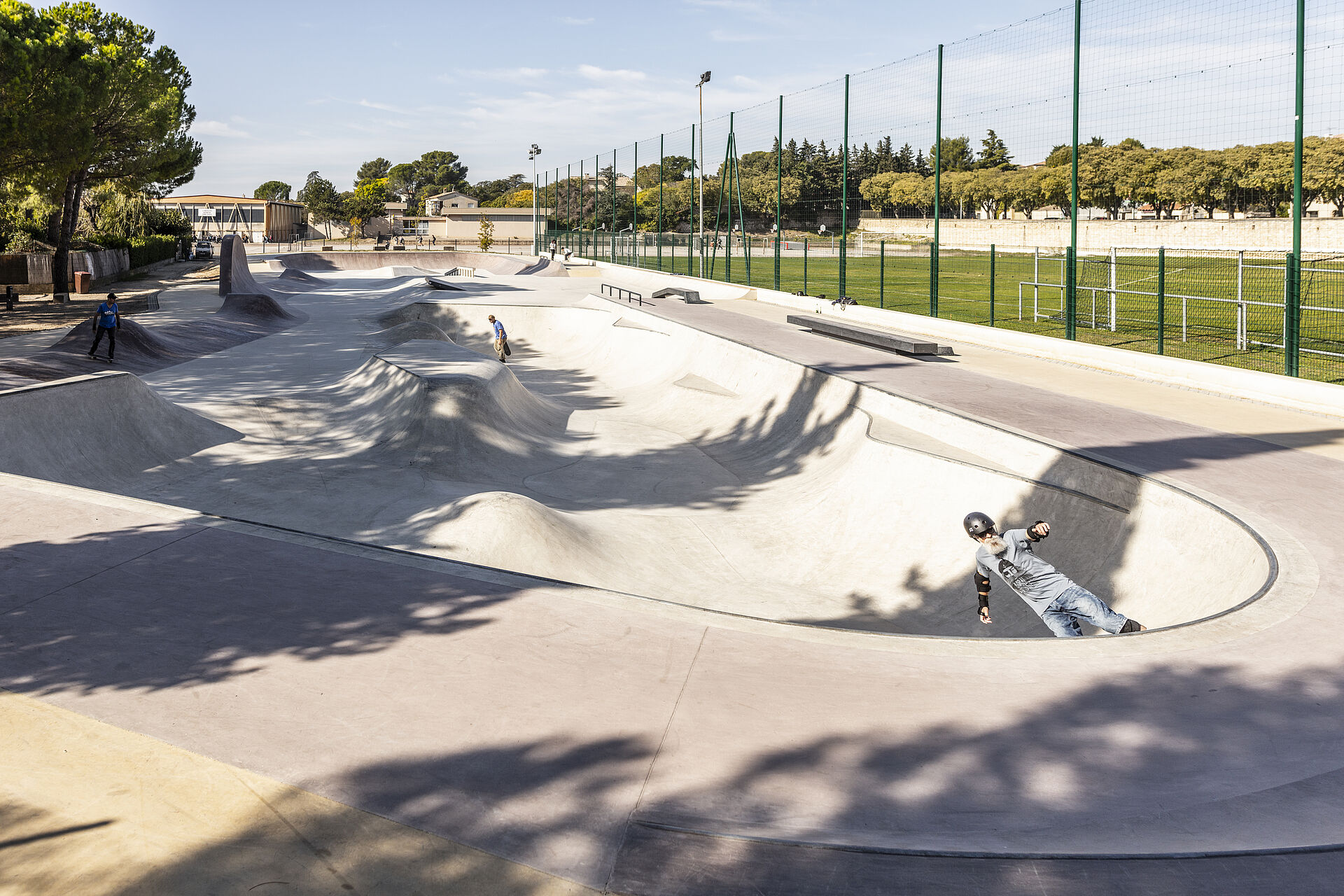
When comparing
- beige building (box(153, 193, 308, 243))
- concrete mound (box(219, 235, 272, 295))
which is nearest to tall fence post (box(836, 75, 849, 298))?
concrete mound (box(219, 235, 272, 295))

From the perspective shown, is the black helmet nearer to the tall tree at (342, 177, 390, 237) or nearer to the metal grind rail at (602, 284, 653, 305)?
the metal grind rail at (602, 284, 653, 305)

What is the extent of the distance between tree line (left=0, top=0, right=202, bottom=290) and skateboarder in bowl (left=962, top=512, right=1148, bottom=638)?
1037 inches

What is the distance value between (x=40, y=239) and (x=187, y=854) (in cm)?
4949

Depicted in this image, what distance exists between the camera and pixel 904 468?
33.4 ft

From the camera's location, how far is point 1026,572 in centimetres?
644

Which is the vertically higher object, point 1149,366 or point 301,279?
point 301,279

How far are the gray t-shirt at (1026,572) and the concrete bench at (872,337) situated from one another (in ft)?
34.1

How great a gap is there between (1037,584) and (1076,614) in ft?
1.01

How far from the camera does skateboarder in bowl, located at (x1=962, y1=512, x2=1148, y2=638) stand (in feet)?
20.1

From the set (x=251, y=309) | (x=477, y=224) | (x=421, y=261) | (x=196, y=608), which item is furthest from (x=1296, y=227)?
(x=477, y=224)

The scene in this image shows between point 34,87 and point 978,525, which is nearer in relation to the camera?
point 978,525

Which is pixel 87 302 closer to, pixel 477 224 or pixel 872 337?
pixel 872 337

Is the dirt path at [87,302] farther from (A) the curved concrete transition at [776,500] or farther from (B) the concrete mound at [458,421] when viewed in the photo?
(A) the curved concrete transition at [776,500]

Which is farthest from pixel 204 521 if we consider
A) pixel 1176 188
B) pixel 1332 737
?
pixel 1176 188
